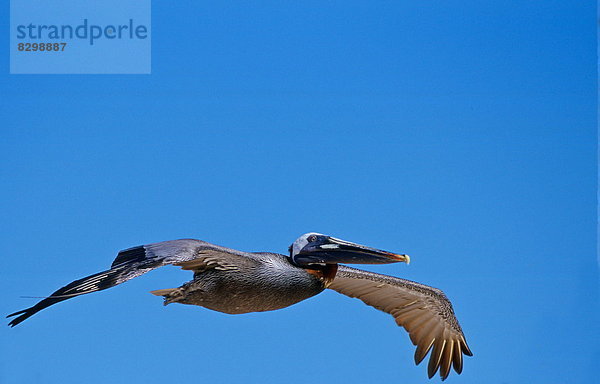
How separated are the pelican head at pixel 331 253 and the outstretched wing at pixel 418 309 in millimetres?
1017

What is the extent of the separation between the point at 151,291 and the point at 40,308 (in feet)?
3.57

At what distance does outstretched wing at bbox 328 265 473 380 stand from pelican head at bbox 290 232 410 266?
3.34 feet

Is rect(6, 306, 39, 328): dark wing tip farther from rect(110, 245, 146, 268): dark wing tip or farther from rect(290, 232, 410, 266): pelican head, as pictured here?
rect(290, 232, 410, 266): pelican head

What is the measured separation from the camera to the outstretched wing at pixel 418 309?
20.7 feet

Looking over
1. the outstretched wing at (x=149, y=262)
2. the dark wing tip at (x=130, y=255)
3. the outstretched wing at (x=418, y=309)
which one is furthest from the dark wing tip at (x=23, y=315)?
the outstretched wing at (x=418, y=309)

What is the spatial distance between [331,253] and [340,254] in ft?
0.20

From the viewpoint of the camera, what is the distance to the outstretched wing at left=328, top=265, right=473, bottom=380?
6.30m

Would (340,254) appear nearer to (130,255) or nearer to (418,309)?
(130,255)

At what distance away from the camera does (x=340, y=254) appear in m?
5.16

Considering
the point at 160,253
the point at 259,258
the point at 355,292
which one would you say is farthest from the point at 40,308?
the point at 355,292

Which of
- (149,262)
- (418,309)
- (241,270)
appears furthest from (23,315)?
(418,309)

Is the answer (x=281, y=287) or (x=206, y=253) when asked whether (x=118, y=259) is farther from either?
(x=281, y=287)

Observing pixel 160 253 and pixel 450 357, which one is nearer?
pixel 160 253

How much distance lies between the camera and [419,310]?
646cm
